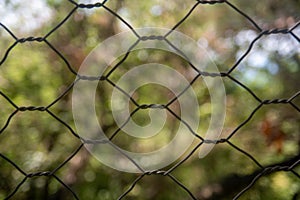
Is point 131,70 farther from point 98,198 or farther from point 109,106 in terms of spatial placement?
point 98,198

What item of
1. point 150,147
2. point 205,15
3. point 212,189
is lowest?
point 212,189

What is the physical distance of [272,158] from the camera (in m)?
1.19

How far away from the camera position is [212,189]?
126cm

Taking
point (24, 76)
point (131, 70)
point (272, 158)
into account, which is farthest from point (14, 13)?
point (272, 158)

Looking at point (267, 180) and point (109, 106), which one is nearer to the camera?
point (267, 180)

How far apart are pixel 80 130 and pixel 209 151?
0.31 m

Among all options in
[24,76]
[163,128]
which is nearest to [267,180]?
[163,128]

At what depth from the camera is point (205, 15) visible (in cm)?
132

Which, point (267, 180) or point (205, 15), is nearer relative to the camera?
point (267, 180)

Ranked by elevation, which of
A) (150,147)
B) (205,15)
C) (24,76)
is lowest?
(150,147)

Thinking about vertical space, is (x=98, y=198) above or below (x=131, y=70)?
below

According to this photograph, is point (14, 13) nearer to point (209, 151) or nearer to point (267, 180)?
point (209, 151)

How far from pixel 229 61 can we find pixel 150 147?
0.29 meters

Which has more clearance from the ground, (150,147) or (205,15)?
(205,15)
